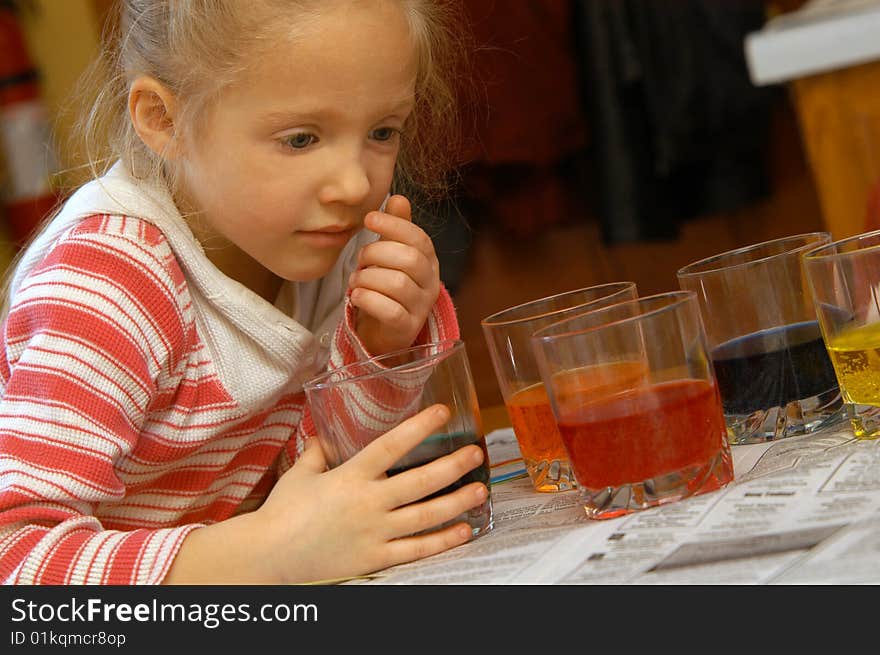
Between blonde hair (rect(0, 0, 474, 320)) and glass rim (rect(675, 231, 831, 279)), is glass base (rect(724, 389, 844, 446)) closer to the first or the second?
glass rim (rect(675, 231, 831, 279))

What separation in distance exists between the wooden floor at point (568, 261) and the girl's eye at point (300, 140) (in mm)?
1967

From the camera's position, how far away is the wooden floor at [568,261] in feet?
9.44

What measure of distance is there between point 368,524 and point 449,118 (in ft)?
2.14

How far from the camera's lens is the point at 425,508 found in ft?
2.32

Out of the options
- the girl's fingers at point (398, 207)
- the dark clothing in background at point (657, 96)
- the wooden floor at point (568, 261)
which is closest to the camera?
the girl's fingers at point (398, 207)

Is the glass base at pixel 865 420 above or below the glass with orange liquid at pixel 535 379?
below

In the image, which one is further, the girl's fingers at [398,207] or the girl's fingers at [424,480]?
the girl's fingers at [398,207]

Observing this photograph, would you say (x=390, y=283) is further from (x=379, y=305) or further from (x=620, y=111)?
(x=620, y=111)

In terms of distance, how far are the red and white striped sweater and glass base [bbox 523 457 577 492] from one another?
243 millimetres

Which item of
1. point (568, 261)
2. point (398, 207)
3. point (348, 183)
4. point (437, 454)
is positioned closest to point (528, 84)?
point (568, 261)

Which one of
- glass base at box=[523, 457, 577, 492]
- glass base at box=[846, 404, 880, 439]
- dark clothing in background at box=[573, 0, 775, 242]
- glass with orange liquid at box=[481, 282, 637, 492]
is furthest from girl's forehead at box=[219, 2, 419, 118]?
dark clothing in background at box=[573, 0, 775, 242]

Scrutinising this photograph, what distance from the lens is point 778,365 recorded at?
29.9 inches

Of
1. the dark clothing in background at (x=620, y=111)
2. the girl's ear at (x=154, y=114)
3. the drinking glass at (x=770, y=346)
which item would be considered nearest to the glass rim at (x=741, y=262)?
the drinking glass at (x=770, y=346)

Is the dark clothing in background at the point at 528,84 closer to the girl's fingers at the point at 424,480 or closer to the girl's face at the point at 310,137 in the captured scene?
the girl's face at the point at 310,137
